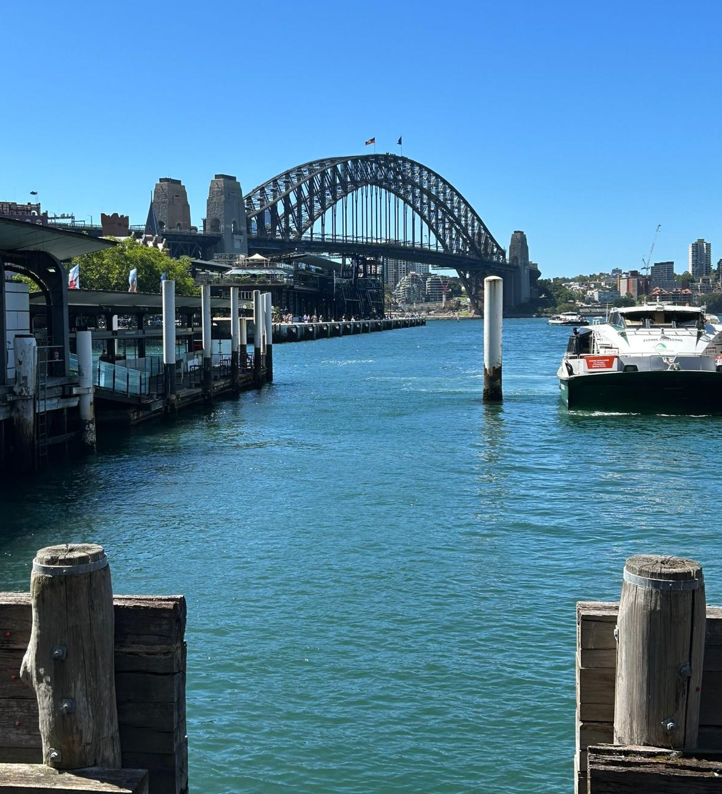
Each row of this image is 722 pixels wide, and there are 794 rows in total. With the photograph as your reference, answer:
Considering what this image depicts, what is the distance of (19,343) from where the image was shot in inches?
870

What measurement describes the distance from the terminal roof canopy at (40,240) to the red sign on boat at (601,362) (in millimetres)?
15820

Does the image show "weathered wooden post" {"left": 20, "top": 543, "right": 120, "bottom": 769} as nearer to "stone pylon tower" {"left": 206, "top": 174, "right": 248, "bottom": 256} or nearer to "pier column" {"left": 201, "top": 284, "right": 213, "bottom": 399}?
"pier column" {"left": 201, "top": 284, "right": 213, "bottom": 399}

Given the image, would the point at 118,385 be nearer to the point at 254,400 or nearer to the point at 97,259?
the point at 254,400

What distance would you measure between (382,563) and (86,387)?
12956 millimetres

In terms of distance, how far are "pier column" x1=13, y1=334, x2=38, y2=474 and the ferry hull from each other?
1839cm

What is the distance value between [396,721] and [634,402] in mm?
26309

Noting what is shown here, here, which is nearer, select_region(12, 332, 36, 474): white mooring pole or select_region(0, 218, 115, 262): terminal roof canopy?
select_region(12, 332, 36, 474): white mooring pole

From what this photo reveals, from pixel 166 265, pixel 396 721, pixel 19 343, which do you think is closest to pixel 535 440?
pixel 19 343

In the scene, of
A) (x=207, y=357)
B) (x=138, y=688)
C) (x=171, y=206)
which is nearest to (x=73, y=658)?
(x=138, y=688)

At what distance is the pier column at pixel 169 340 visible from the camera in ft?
113

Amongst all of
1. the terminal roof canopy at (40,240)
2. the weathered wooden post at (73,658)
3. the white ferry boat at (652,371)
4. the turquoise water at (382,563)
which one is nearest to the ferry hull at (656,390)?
the white ferry boat at (652,371)

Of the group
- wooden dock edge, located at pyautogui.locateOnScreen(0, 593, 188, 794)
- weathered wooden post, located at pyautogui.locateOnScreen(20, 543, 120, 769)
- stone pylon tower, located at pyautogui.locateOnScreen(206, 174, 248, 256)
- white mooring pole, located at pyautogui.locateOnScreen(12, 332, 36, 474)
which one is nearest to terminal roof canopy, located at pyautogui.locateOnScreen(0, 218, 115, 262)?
white mooring pole, located at pyautogui.locateOnScreen(12, 332, 36, 474)

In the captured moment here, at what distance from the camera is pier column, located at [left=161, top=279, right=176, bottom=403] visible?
34.3m

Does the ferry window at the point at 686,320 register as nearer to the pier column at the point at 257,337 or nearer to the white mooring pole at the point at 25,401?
the pier column at the point at 257,337
